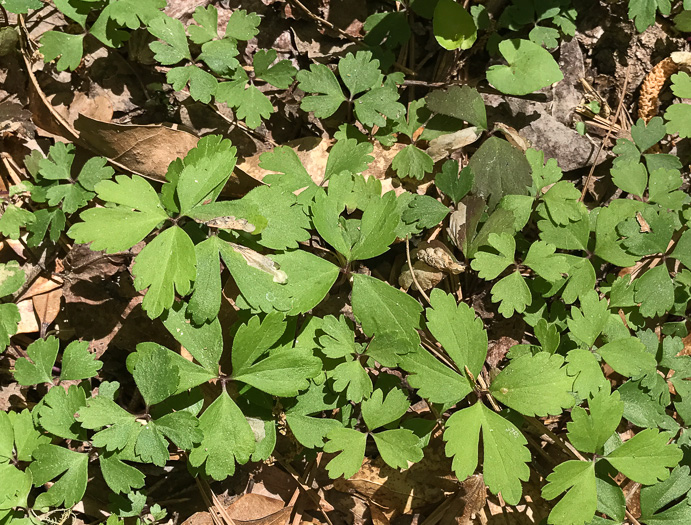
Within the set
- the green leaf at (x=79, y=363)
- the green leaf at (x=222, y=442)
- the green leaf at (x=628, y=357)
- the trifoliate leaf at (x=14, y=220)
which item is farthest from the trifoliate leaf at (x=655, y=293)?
the trifoliate leaf at (x=14, y=220)

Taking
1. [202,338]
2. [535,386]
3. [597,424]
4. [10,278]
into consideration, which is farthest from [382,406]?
[10,278]

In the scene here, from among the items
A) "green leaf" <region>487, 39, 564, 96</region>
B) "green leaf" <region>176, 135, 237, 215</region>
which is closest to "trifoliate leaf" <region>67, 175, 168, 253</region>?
"green leaf" <region>176, 135, 237, 215</region>

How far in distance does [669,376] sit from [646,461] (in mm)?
573

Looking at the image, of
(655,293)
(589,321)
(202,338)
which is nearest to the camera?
(202,338)

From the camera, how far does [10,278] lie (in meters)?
2.40

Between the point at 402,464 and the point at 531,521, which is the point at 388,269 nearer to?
the point at 402,464

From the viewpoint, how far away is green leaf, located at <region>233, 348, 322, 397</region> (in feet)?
6.68

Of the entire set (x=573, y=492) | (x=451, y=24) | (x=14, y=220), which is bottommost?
(x=573, y=492)

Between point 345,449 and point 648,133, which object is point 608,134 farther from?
point 345,449

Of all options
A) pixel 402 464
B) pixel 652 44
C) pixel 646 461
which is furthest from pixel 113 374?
pixel 652 44

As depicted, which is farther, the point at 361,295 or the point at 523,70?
the point at 523,70

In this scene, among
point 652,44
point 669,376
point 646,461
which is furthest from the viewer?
point 652,44

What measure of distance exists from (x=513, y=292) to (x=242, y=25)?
1.70 metres

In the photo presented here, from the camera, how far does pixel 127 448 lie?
2.07 m
